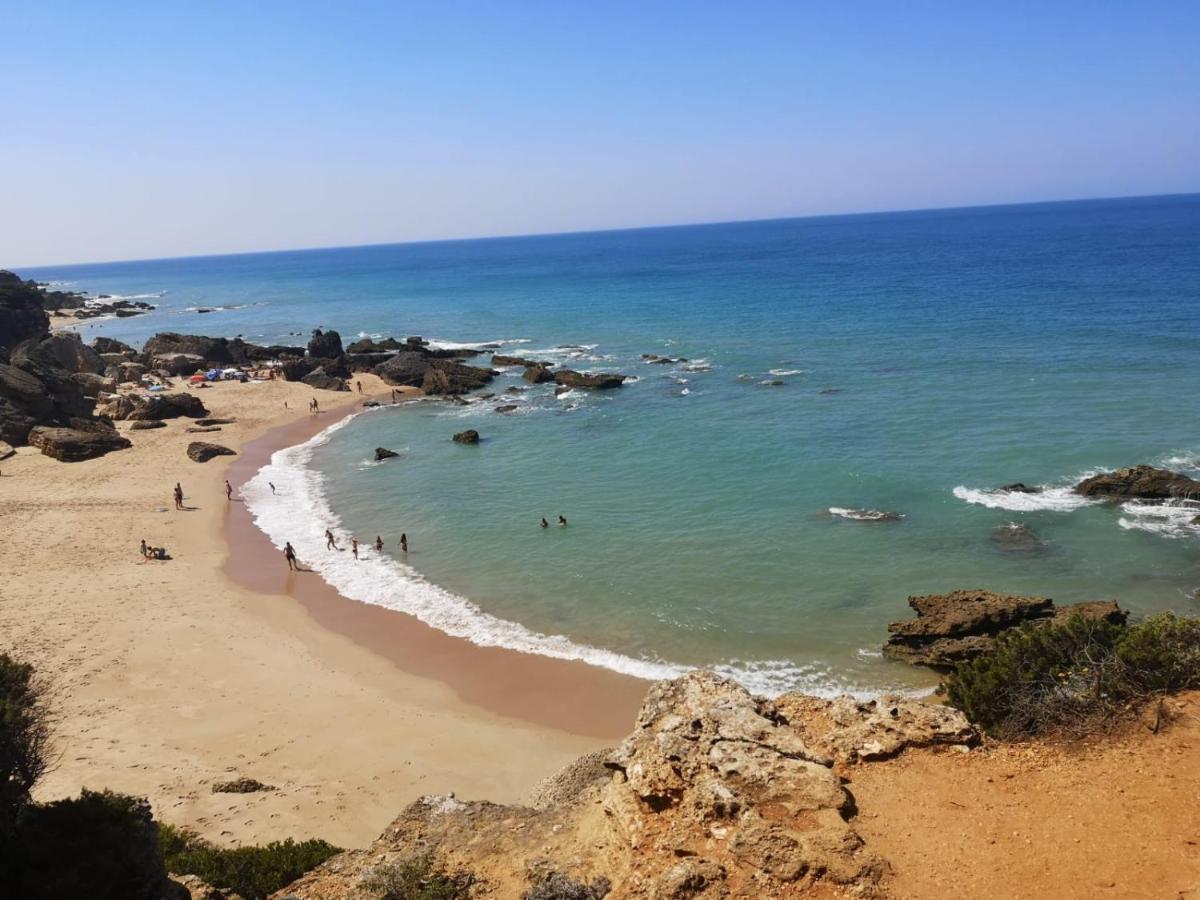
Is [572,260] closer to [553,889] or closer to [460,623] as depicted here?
[460,623]

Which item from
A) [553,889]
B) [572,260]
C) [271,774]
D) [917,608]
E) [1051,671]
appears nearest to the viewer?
[553,889]

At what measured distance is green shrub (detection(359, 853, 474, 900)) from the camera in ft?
28.0

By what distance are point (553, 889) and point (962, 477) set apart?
83.9 ft

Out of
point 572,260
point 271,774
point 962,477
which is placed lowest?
point 271,774

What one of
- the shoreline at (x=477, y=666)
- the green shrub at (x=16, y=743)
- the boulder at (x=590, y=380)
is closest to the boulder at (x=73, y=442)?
the shoreline at (x=477, y=666)

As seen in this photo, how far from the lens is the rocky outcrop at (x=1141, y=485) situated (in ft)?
84.3

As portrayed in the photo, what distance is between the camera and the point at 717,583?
73.5 feet

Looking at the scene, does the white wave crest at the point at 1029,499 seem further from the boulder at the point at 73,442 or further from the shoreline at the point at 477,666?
the boulder at the point at 73,442

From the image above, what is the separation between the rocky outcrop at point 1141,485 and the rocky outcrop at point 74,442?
4443 centimetres

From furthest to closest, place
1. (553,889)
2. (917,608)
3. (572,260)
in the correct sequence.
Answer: (572,260) < (917,608) < (553,889)

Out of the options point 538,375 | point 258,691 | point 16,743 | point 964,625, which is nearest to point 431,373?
point 538,375

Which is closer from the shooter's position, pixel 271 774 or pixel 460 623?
pixel 271 774

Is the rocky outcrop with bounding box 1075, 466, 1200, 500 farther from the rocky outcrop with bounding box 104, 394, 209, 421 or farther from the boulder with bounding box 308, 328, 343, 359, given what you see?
Answer: the boulder with bounding box 308, 328, 343, 359

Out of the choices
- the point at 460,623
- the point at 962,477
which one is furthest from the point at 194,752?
the point at 962,477
